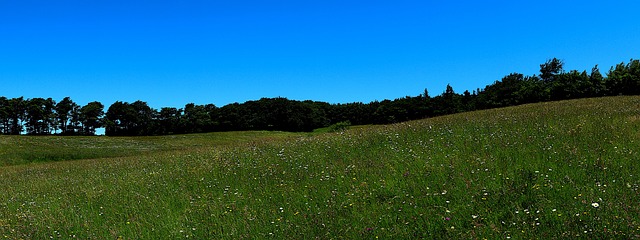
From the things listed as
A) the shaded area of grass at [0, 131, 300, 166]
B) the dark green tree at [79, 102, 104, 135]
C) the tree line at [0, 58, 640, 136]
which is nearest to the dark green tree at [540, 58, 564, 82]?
the tree line at [0, 58, 640, 136]

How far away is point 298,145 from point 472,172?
774 cm

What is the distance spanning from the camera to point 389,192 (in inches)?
291

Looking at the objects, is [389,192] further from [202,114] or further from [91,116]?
[91,116]

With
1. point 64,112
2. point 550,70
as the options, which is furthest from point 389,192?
point 64,112

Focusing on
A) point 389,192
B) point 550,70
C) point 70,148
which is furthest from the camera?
point 550,70

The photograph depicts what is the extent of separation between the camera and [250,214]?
7234mm

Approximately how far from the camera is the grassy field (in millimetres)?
5641

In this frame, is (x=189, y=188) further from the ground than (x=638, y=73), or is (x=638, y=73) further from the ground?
(x=638, y=73)

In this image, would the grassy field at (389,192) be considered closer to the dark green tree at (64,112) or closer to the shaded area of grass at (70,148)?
the shaded area of grass at (70,148)

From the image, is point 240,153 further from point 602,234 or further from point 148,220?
point 602,234

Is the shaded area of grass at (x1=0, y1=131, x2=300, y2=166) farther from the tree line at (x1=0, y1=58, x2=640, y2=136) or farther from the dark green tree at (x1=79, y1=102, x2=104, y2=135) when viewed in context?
the dark green tree at (x1=79, y1=102, x2=104, y2=135)

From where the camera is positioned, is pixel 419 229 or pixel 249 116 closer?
pixel 419 229

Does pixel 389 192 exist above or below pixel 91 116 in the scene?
below

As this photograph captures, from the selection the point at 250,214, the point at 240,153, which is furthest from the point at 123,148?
the point at 250,214
